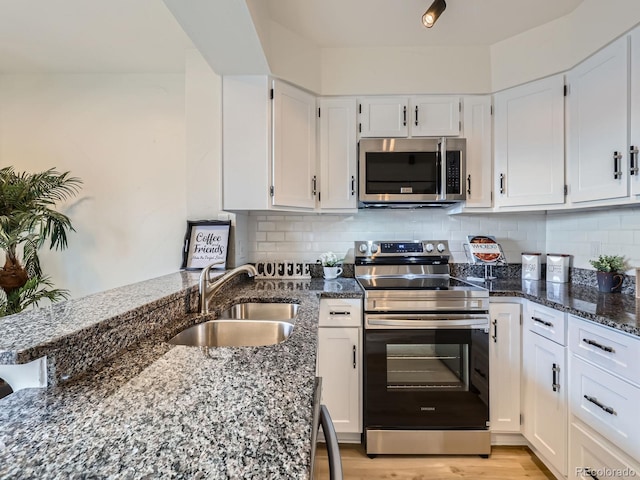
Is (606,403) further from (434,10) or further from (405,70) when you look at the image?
(405,70)

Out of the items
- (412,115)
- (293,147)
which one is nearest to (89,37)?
(293,147)

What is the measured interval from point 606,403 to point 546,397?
364 millimetres

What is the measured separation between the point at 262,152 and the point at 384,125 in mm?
897

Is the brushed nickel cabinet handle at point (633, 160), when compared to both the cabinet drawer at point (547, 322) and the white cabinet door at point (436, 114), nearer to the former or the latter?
the cabinet drawer at point (547, 322)

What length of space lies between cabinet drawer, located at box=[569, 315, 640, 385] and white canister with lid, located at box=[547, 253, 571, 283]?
2.55 feet

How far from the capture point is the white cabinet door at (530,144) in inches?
72.4

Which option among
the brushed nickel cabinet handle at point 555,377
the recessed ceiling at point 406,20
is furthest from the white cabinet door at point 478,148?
the brushed nickel cabinet handle at point 555,377

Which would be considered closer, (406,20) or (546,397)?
(546,397)

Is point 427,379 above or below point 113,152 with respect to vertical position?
A: below

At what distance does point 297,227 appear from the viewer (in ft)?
7.77

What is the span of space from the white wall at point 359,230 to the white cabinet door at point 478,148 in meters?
0.31

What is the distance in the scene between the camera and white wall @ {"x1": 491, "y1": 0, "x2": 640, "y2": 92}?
1501mm

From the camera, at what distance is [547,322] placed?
1563mm

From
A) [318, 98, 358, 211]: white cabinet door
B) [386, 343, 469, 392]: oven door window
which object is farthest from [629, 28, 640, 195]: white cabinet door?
[318, 98, 358, 211]: white cabinet door
